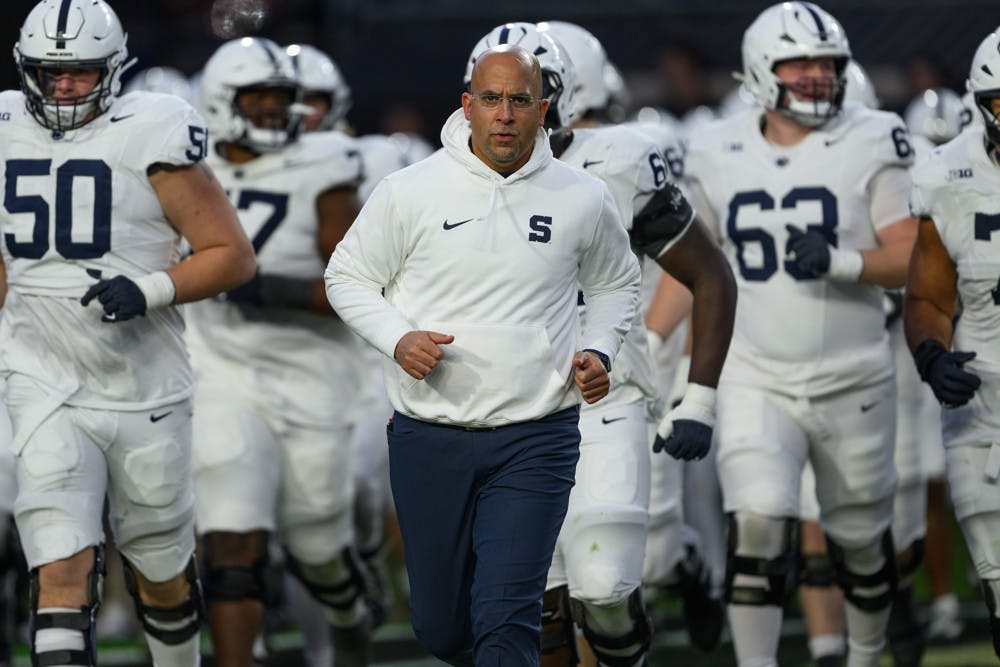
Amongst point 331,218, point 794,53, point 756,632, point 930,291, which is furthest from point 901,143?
point 331,218

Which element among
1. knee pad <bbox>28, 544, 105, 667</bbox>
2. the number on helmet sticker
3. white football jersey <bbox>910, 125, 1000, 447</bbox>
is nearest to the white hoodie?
knee pad <bbox>28, 544, 105, 667</bbox>

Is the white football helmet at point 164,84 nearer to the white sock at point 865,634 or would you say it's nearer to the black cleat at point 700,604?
the black cleat at point 700,604

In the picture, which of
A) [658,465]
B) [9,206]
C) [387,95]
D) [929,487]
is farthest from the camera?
[387,95]

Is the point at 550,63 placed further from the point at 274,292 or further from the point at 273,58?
the point at 273,58

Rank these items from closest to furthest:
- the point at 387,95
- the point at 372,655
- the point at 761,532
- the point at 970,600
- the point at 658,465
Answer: the point at 761,532 < the point at 658,465 < the point at 372,655 < the point at 970,600 < the point at 387,95

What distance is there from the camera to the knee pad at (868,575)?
6918 millimetres

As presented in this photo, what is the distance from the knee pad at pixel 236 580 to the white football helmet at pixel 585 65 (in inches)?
68.4

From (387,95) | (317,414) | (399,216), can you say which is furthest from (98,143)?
(387,95)

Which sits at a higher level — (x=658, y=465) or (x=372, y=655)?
(x=658, y=465)

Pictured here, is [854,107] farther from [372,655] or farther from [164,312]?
[372,655]

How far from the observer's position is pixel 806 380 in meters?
6.81

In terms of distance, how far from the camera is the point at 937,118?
375 inches

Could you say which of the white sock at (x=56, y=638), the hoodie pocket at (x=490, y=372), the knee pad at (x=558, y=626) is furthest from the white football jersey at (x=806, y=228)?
the white sock at (x=56, y=638)

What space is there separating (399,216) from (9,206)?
4.26ft
